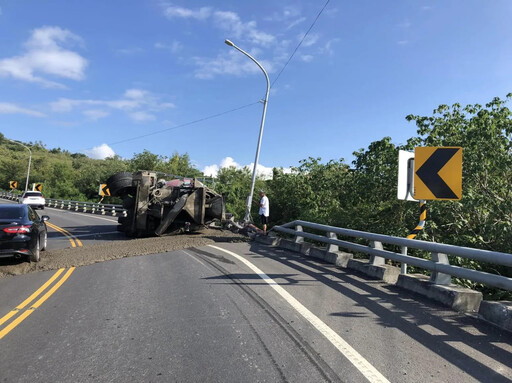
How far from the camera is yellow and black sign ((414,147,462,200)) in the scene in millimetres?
6215

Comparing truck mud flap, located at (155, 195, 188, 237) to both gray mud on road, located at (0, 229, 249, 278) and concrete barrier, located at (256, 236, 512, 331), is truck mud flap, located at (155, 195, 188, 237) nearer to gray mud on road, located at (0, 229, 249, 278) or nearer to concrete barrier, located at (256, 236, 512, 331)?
gray mud on road, located at (0, 229, 249, 278)

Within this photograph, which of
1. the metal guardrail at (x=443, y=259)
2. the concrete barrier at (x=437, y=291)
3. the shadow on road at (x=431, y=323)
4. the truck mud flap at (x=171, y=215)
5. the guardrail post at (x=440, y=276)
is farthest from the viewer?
the truck mud flap at (x=171, y=215)

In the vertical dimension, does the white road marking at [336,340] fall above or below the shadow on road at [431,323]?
Result: below

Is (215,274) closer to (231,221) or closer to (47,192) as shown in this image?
(231,221)

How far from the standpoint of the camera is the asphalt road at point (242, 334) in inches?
136

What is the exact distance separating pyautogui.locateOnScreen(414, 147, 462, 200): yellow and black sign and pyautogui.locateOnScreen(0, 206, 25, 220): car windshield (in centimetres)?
883

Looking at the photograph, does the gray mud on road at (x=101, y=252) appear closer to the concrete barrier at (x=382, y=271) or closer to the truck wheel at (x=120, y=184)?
the truck wheel at (x=120, y=184)

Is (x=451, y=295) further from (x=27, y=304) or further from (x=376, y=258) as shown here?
(x=27, y=304)

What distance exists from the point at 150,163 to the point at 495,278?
4385 centimetres

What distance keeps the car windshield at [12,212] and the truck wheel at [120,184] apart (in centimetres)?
Result: 522

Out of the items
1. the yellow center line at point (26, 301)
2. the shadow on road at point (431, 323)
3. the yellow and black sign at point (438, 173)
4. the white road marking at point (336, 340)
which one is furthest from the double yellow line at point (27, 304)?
the yellow and black sign at point (438, 173)

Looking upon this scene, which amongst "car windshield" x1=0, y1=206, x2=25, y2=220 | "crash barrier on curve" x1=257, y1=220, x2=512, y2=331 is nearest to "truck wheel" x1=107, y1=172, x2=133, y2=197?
"car windshield" x1=0, y1=206, x2=25, y2=220

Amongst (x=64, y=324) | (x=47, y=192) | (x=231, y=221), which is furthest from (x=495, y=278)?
(x=47, y=192)

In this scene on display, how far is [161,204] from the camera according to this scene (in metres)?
14.0
